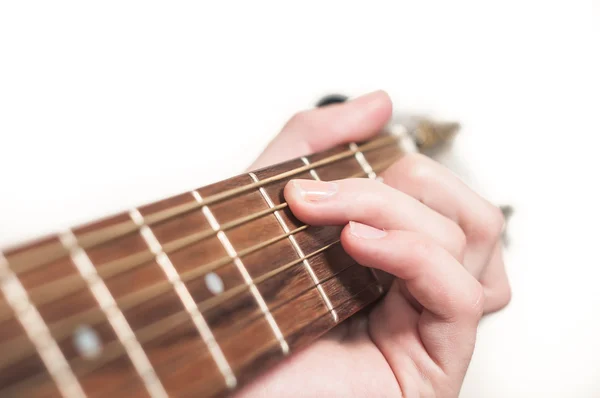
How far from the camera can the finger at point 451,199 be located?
26.4 inches

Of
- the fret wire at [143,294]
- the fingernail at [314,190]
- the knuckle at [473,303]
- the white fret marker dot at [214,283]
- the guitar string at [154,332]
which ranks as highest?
the fingernail at [314,190]

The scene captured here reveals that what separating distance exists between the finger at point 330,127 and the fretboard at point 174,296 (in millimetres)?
209

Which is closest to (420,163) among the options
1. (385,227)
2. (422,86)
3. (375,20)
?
(385,227)

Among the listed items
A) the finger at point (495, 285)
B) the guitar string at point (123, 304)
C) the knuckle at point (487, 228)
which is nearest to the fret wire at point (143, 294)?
the guitar string at point (123, 304)

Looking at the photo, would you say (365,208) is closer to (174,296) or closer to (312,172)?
(312,172)

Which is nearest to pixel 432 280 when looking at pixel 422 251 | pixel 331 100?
pixel 422 251

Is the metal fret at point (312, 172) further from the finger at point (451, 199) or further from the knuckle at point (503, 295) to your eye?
the knuckle at point (503, 295)

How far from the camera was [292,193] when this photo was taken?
0.49m

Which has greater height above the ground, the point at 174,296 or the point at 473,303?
the point at 174,296

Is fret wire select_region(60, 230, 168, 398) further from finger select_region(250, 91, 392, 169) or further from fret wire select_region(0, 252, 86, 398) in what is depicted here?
finger select_region(250, 91, 392, 169)

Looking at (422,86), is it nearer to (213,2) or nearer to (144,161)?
(213,2)

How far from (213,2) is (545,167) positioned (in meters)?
0.73

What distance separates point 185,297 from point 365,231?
8.8 inches

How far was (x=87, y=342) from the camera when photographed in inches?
13.1
